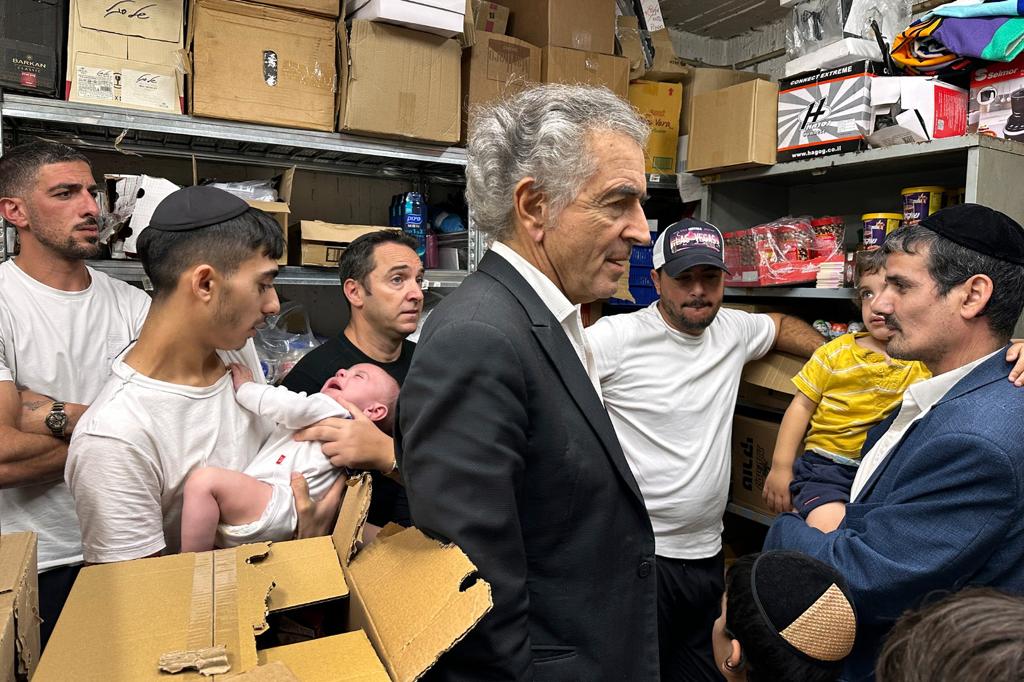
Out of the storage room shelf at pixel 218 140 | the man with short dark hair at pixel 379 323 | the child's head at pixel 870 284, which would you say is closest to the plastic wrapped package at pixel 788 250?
the child's head at pixel 870 284

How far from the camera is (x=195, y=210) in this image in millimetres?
1489

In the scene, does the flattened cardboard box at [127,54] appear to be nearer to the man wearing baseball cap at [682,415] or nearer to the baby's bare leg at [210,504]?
the baby's bare leg at [210,504]

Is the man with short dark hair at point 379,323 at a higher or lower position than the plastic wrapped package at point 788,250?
lower

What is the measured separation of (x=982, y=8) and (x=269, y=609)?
2530mm

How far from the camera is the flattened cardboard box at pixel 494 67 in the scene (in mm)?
2830

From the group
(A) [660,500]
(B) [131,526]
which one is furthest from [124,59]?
(A) [660,500]

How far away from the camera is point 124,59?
7.34ft

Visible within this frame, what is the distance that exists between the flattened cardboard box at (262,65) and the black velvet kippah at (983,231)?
2.02 meters

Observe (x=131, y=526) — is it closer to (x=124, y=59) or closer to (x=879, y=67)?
(x=124, y=59)

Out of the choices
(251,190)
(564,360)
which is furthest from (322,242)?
(564,360)

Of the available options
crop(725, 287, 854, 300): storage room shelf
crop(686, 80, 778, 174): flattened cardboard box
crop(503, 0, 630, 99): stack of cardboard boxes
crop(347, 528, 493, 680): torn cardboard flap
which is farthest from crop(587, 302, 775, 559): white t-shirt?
crop(347, 528, 493, 680): torn cardboard flap

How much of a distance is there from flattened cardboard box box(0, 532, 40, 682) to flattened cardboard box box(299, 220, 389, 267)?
1818 millimetres

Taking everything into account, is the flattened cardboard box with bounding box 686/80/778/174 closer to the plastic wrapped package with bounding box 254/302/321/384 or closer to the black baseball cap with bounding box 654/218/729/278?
the black baseball cap with bounding box 654/218/729/278

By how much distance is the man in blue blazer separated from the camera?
134 cm
